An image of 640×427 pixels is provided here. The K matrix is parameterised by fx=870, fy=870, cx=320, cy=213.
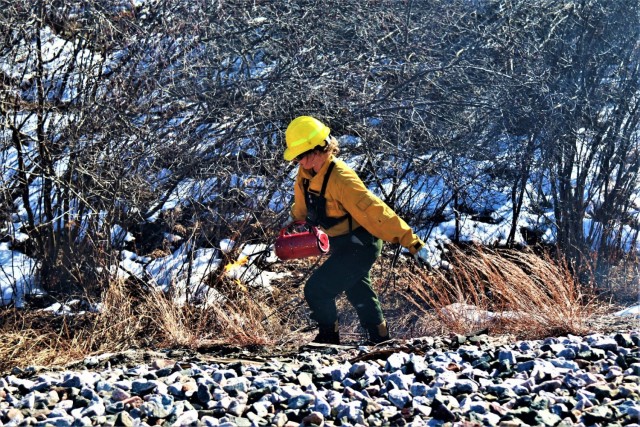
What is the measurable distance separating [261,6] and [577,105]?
8.84 ft

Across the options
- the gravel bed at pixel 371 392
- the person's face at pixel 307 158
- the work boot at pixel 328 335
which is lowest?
the gravel bed at pixel 371 392

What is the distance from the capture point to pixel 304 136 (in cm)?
511

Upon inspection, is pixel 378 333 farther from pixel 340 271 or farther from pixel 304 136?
pixel 304 136

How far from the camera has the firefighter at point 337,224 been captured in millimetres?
5121

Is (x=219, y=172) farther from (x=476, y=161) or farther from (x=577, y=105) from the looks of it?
(x=577, y=105)

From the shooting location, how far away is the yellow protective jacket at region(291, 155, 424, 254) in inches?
201

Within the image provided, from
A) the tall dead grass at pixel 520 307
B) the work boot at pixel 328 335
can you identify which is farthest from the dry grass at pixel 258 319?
the work boot at pixel 328 335

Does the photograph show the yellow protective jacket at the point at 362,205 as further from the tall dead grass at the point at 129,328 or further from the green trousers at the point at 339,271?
the tall dead grass at the point at 129,328

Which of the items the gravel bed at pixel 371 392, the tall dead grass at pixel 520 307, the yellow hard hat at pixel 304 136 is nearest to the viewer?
the gravel bed at pixel 371 392

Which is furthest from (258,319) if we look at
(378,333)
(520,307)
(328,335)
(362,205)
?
(520,307)

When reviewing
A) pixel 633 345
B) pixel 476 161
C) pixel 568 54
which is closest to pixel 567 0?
pixel 568 54

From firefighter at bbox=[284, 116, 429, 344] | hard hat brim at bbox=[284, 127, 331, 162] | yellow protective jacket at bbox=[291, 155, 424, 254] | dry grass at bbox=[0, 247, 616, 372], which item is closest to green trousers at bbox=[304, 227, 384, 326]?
firefighter at bbox=[284, 116, 429, 344]

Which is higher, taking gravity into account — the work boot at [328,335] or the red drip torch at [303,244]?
the red drip torch at [303,244]

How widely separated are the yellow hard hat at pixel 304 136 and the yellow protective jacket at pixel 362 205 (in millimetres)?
166
